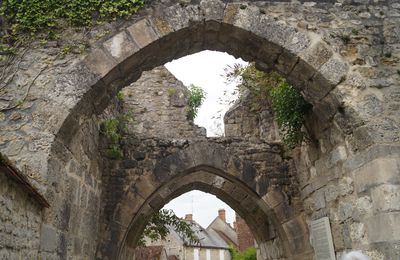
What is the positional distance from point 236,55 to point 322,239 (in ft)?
8.22

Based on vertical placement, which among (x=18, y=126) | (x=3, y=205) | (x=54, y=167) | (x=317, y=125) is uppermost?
(x=317, y=125)

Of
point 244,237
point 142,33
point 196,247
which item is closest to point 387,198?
point 142,33

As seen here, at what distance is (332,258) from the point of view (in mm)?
4547

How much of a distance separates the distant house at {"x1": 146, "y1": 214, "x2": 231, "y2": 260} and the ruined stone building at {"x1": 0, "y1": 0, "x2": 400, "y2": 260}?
18150 mm

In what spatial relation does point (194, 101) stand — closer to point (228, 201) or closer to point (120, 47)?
point (228, 201)

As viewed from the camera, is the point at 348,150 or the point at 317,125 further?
the point at 317,125

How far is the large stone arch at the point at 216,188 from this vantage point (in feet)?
19.2

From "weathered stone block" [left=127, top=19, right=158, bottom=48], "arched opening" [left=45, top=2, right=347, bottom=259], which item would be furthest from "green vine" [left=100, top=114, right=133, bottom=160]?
"weathered stone block" [left=127, top=19, right=158, bottom=48]

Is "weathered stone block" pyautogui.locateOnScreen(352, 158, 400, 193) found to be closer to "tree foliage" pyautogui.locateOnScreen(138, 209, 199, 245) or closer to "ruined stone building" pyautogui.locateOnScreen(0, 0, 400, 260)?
"ruined stone building" pyautogui.locateOnScreen(0, 0, 400, 260)

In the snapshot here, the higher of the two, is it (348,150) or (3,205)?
(348,150)

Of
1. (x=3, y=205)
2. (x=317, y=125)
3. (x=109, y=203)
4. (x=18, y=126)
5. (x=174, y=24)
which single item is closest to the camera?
(x=3, y=205)

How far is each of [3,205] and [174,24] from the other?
2.48 metres

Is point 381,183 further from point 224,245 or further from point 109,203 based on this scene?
point 224,245

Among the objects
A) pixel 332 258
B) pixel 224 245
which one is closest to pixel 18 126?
pixel 332 258
